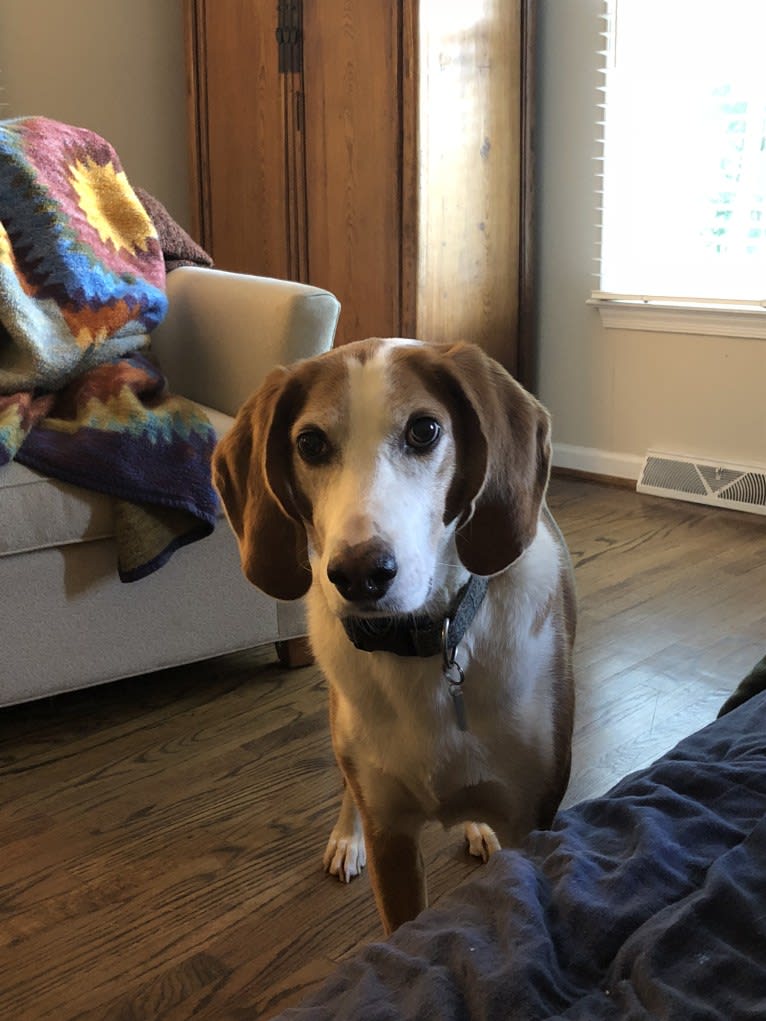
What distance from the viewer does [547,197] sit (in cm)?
362

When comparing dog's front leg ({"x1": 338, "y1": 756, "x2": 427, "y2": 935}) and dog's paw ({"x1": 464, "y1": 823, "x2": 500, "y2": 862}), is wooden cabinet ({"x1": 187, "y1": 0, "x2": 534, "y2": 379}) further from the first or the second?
dog's front leg ({"x1": 338, "y1": 756, "x2": 427, "y2": 935})

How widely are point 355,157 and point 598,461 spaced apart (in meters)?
1.28

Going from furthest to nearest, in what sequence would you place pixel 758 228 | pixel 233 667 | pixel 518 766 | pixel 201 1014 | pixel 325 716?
1. pixel 758 228
2. pixel 233 667
3. pixel 325 716
4. pixel 201 1014
5. pixel 518 766

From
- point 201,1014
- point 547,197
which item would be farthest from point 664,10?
point 201,1014

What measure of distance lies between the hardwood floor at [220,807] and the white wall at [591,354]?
81cm

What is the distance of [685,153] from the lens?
3330 mm

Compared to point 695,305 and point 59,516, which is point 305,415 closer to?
point 59,516

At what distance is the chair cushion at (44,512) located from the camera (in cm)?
182

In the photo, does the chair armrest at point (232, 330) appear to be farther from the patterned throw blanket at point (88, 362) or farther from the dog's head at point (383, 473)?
the dog's head at point (383, 473)

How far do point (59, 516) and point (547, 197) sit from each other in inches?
91.8

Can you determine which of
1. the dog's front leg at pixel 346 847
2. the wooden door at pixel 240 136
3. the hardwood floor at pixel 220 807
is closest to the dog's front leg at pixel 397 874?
the hardwood floor at pixel 220 807

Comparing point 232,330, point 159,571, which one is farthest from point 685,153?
point 159,571

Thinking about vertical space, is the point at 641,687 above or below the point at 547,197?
below

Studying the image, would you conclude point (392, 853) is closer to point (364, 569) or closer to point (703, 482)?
point (364, 569)
